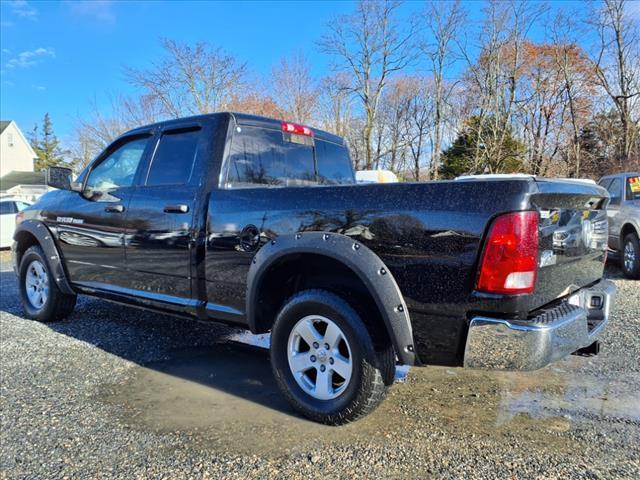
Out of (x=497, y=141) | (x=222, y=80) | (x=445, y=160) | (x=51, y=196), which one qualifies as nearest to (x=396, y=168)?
(x=445, y=160)

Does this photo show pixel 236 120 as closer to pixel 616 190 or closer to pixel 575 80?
pixel 616 190

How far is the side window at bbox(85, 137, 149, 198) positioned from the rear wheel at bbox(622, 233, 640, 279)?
24.9ft

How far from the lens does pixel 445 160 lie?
2553 centimetres

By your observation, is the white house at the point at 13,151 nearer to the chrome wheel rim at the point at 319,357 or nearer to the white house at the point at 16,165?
the white house at the point at 16,165

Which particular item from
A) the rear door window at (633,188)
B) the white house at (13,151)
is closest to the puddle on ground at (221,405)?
the rear door window at (633,188)

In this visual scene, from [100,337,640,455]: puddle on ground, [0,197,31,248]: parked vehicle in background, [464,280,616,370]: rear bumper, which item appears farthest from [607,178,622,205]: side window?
[0,197,31,248]: parked vehicle in background

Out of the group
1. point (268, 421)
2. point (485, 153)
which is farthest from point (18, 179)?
point (268, 421)

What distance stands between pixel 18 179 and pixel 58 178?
152 ft

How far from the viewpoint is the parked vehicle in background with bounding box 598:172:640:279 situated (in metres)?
7.77

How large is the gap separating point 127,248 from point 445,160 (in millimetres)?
23523

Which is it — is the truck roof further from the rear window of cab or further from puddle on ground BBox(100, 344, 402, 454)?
puddle on ground BBox(100, 344, 402, 454)

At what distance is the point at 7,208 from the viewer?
13984 millimetres

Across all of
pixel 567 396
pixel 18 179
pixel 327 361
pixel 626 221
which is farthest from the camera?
pixel 18 179

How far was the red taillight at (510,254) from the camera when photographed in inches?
87.0
